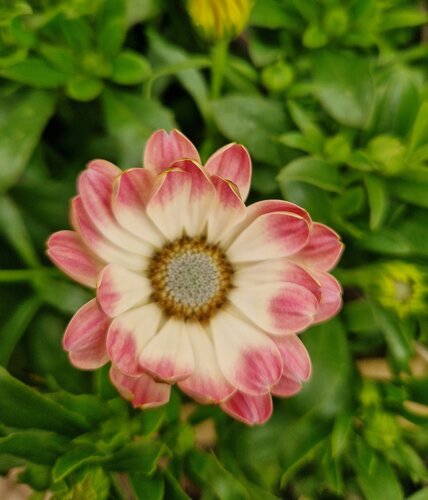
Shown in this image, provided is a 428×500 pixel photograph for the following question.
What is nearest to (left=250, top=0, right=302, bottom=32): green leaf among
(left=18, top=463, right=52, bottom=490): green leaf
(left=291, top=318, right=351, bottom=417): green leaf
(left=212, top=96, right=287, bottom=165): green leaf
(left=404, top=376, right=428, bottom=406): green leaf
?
(left=212, top=96, right=287, bottom=165): green leaf

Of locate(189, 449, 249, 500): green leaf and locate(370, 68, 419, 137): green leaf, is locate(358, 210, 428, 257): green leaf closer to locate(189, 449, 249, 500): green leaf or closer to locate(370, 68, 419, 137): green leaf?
locate(370, 68, 419, 137): green leaf

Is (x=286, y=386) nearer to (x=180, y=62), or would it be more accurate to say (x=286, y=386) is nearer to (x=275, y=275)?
(x=275, y=275)

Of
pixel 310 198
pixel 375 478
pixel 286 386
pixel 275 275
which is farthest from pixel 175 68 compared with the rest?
pixel 375 478

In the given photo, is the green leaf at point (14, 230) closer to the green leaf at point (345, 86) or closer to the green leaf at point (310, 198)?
the green leaf at point (310, 198)

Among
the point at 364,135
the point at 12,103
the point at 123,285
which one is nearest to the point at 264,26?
the point at 364,135

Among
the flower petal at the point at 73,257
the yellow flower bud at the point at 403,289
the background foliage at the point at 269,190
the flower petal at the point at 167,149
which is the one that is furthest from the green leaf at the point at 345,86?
the flower petal at the point at 73,257

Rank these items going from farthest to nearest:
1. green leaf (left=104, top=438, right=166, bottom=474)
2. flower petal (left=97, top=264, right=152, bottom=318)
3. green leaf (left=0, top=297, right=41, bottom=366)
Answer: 1. green leaf (left=0, top=297, right=41, bottom=366)
2. green leaf (left=104, top=438, right=166, bottom=474)
3. flower petal (left=97, top=264, right=152, bottom=318)

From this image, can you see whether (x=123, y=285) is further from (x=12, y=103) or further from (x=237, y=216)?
(x=12, y=103)
